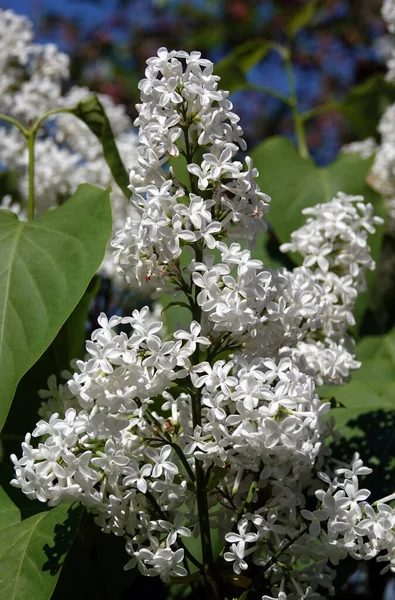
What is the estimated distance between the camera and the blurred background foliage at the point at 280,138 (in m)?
0.82

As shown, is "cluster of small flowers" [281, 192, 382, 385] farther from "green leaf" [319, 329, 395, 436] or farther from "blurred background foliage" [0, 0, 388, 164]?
"blurred background foliage" [0, 0, 388, 164]

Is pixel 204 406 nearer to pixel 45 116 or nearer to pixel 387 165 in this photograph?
pixel 45 116

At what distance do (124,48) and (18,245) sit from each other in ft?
A: 8.94

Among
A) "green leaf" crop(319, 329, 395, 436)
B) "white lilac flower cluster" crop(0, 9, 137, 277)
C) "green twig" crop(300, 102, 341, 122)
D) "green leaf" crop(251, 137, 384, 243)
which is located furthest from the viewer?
"green twig" crop(300, 102, 341, 122)

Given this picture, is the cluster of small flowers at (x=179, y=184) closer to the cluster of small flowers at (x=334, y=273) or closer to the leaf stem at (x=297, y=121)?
the cluster of small flowers at (x=334, y=273)

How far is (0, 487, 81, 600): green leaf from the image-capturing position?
0.62 m

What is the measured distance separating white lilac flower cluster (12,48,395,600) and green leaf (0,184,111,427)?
0.08m

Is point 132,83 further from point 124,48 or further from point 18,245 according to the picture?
point 18,245

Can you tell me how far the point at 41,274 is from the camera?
2.43ft

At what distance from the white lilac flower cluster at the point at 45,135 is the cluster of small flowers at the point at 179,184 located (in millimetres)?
633

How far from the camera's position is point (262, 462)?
2.13ft

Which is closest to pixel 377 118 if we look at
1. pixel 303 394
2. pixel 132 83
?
pixel 303 394

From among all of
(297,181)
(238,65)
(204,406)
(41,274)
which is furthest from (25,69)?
(204,406)

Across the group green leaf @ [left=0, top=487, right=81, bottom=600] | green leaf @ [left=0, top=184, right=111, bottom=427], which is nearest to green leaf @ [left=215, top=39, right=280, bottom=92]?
green leaf @ [left=0, top=184, right=111, bottom=427]
